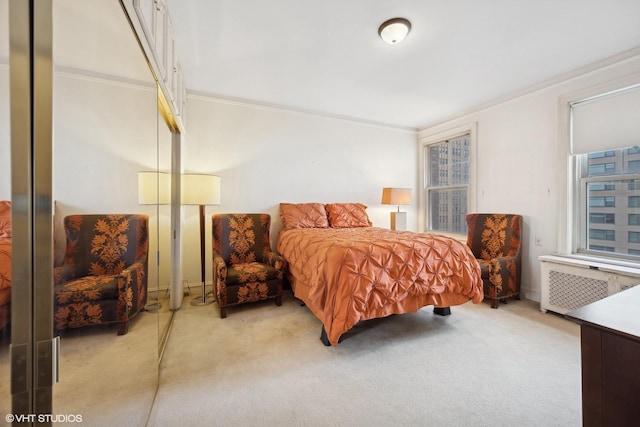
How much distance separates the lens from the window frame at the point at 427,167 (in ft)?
12.3

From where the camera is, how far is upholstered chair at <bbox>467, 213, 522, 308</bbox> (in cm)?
278

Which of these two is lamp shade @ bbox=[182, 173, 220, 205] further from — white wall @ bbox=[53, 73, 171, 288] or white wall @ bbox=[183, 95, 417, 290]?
white wall @ bbox=[53, 73, 171, 288]

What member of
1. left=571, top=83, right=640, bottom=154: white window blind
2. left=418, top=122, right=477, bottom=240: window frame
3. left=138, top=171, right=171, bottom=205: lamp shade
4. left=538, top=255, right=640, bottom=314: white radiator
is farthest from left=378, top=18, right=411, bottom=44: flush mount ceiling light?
left=538, top=255, right=640, bottom=314: white radiator

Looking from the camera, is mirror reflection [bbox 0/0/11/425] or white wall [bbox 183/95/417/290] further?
white wall [bbox 183/95/417/290]

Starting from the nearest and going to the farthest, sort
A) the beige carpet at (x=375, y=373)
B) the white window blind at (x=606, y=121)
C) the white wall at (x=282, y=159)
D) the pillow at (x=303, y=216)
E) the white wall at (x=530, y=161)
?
the beige carpet at (x=375, y=373) < the white window blind at (x=606, y=121) < the white wall at (x=530, y=161) < the white wall at (x=282, y=159) < the pillow at (x=303, y=216)

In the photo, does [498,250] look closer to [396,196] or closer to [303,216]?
[396,196]

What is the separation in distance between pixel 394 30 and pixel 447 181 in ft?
9.47

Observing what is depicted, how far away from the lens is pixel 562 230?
2.78m

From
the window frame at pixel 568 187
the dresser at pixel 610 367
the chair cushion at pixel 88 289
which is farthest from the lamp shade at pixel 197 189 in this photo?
the window frame at pixel 568 187

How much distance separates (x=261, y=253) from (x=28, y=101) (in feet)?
8.61

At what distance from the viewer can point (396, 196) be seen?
4086 millimetres

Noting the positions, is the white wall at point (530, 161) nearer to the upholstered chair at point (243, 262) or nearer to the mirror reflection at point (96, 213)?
the upholstered chair at point (243, 262)

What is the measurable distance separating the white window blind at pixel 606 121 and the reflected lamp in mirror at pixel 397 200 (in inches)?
76.4

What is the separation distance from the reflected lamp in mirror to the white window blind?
194 centimetres
